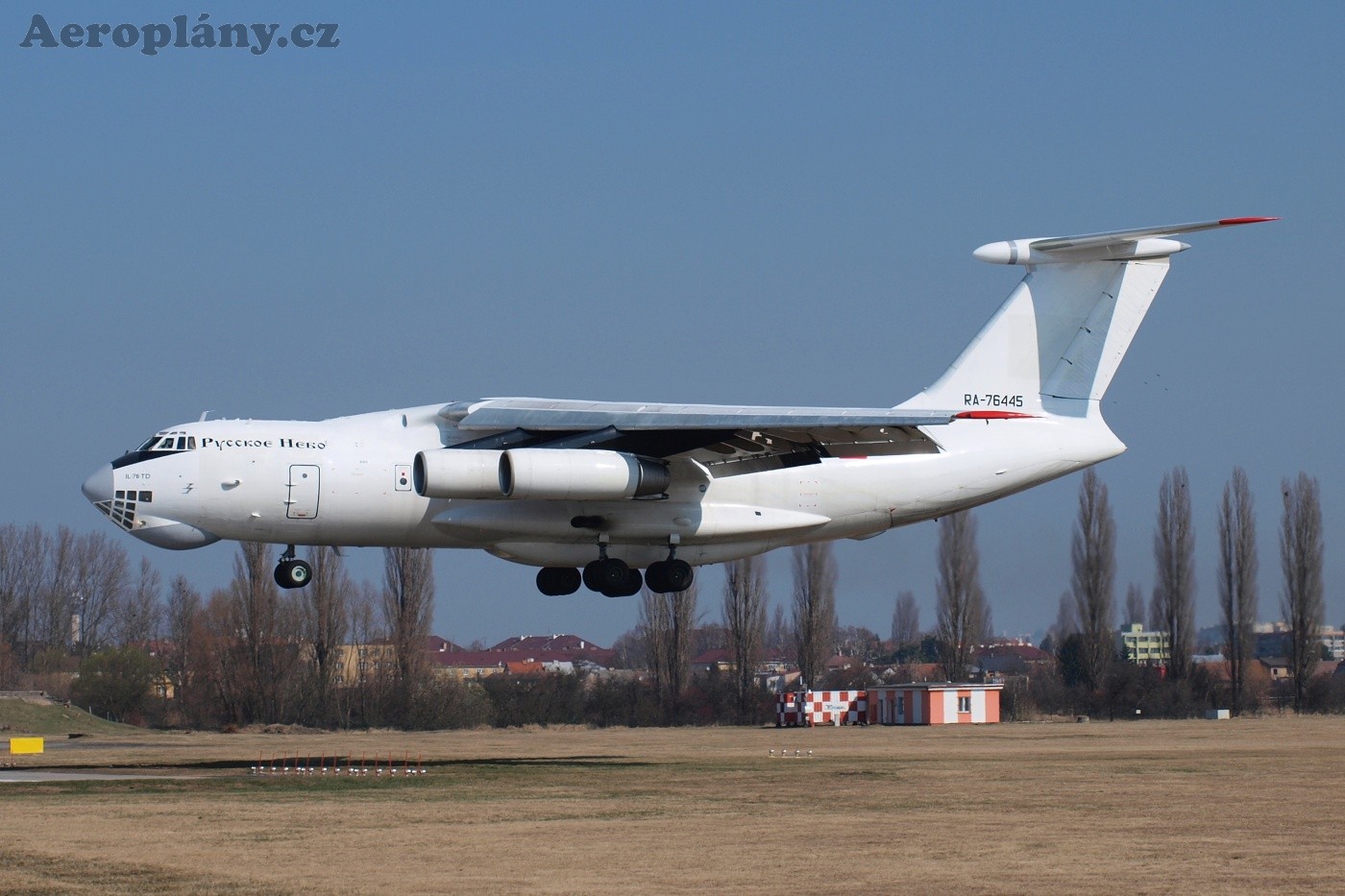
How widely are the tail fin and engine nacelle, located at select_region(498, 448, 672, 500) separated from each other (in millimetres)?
3926

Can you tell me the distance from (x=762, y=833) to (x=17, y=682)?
38156 millimetres

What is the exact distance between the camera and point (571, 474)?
16.5 metres

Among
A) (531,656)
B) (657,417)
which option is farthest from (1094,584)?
(531,656)

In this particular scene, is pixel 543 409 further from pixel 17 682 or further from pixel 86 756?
pixel 17 682

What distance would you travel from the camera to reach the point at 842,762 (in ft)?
61.5

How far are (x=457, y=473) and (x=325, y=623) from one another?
22.0m

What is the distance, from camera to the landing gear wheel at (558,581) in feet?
62.1

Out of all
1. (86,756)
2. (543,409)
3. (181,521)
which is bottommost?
(86,756)

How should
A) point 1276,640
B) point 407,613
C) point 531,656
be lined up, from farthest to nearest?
point 531,656, point 1276,640, point 407,613

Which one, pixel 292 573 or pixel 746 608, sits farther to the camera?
pixel 746 608

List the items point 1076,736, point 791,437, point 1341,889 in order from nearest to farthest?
point 1341,889
point 791,437
point 1076,736

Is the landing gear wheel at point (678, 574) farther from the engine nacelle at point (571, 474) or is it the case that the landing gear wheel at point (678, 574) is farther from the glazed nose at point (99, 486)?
the glazed nose at point (99, 486)

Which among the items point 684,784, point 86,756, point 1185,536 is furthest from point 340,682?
point 684,784

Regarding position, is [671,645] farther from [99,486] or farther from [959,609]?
[99,486]
